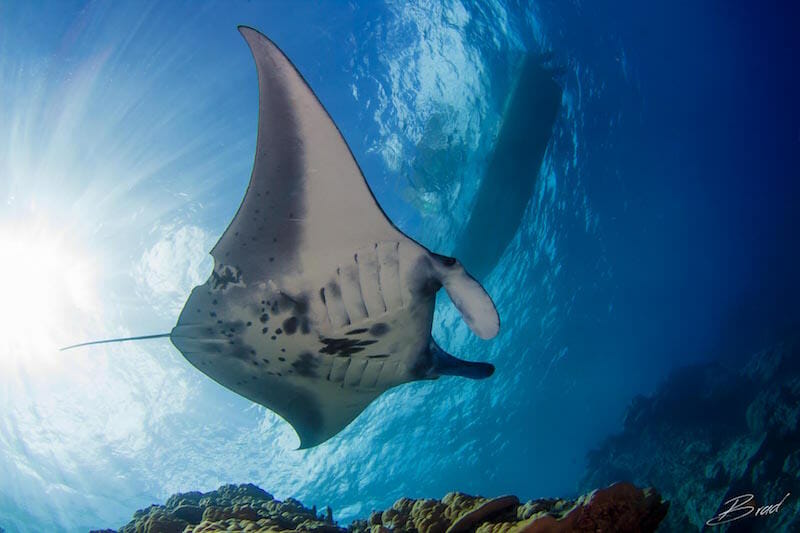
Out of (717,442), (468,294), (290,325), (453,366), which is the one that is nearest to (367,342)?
(290,325)

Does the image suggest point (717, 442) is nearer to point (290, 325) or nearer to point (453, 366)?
point (453, 366)

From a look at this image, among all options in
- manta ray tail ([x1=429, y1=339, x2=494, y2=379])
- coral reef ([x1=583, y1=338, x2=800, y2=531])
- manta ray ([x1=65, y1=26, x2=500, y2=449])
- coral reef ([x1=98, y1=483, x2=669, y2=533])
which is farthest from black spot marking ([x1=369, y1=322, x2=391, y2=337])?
coral reef ([x1=583, y1=338, x2=800, y2=531])

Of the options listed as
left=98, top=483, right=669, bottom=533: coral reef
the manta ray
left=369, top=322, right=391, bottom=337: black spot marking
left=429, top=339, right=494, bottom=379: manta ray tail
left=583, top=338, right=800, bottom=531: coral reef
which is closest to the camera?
left=98, top=483, right=669, bottom=533: coral reef

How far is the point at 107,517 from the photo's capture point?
72.6 ft

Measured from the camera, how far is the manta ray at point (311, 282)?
221cm

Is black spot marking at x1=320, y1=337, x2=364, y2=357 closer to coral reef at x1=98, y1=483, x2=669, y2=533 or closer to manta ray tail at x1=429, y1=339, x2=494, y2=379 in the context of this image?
manta ray tail at x1=429, y1=339, x2=494, y2=379

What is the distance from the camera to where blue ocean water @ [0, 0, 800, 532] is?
25.1 ft

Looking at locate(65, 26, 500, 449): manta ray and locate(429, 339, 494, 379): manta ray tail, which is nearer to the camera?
locate(65, 26, 500, 449): manta ray

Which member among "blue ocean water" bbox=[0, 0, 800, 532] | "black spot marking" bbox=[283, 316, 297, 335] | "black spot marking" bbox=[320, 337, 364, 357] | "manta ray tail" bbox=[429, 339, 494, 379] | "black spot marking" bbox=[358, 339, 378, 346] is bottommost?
"manta ray tail" bbox=[429, 339, 494, 379]

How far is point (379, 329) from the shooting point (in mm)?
2756

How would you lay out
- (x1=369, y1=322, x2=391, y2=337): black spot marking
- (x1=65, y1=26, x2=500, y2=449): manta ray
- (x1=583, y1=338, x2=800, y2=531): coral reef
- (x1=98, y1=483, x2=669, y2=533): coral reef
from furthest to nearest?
(x1=583, y1=338, x2=800, y2=531): coral reef, (x1=369, y1=322, x2=391, y2=337): black spot marking, (x1=65, y1=26, x2=500, y2=449): manta ray, (x1=98, y1=483, x2=669, y2=533): coral reef

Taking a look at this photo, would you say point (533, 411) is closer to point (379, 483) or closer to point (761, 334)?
point (379, 483)

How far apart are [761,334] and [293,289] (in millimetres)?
29961

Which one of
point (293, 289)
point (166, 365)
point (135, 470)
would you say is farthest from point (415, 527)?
point (135, 470)
